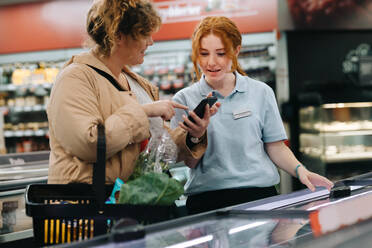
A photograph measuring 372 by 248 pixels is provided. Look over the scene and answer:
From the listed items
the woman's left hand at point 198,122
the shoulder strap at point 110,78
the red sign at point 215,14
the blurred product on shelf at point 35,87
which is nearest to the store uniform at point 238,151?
the woman's left hand at point 198,122

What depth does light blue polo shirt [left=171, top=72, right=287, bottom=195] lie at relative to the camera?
83.5 inches

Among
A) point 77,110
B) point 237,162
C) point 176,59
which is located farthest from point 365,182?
point 176,59

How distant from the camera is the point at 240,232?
1.34 meters

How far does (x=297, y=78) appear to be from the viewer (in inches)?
A: 270

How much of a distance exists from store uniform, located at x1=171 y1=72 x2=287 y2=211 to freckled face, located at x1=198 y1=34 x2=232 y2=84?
105mm

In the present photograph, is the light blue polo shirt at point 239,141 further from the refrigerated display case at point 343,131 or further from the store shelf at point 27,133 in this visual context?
the store shelf at point 27,133

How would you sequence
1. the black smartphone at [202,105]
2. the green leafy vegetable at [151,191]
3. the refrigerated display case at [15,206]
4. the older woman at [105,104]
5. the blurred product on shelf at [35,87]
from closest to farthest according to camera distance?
the green leafy vegetable at [151,191] → the older woman at [105,104] → the black smartphone at [202,105] → the refrigerated display case at [15,206] → the blurred product on shelf at [35,87]

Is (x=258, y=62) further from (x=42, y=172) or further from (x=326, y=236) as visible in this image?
(x=326, y=236)

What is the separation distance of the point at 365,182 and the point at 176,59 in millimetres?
5385

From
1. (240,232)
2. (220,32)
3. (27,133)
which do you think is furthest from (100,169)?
(27,133)

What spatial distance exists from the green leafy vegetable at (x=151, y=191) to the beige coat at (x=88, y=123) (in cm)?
16

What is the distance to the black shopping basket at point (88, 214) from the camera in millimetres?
1416

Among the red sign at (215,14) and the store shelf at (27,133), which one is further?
the store shelf at (27,133)

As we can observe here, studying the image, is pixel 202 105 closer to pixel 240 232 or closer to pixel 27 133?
pixel 240 232
